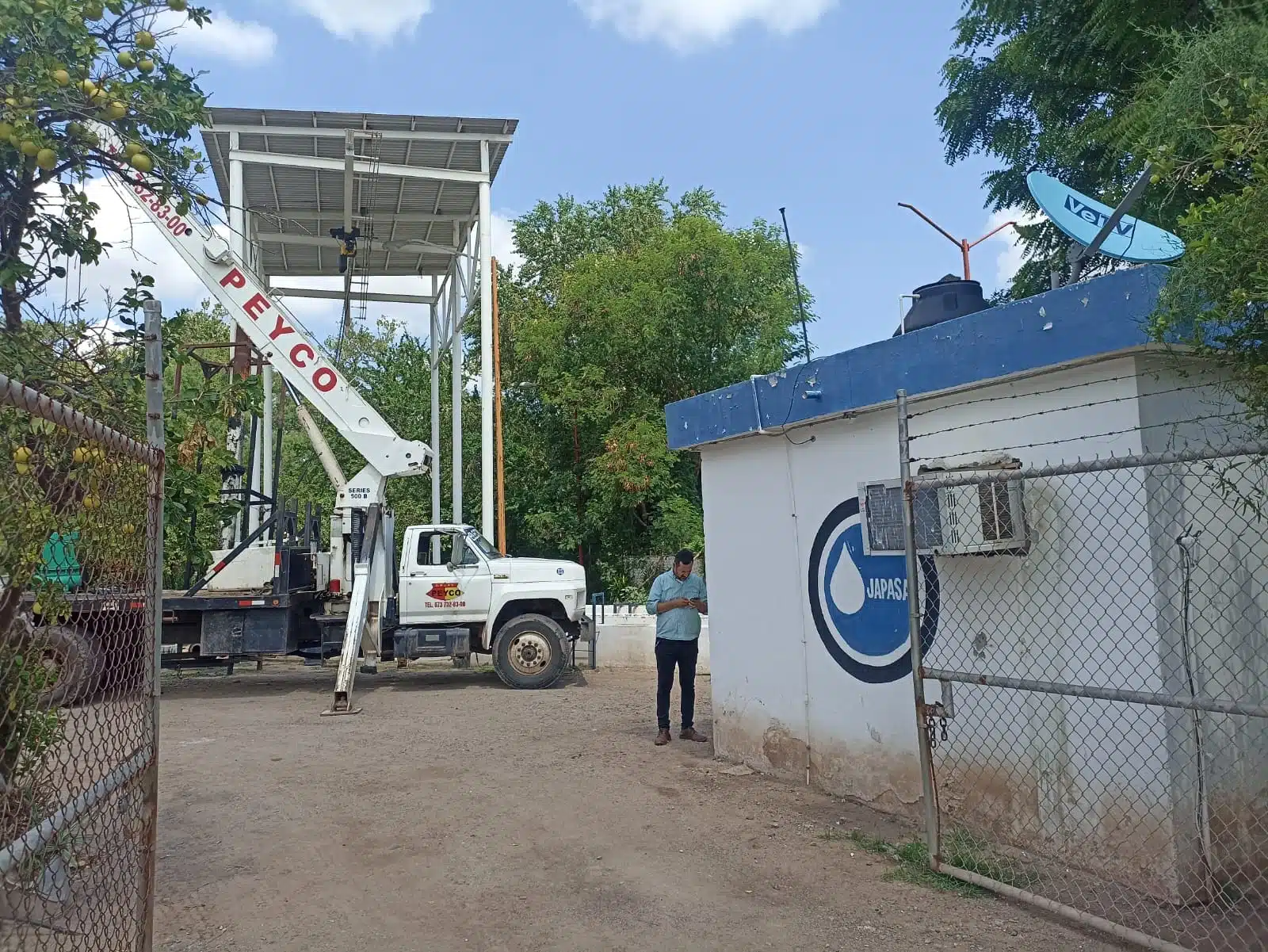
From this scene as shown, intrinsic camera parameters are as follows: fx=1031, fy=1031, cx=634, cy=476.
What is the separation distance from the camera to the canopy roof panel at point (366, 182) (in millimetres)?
15775

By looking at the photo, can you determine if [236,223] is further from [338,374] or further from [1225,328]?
[1225,328]

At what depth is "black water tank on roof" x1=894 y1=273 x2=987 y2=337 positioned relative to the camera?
6898mm

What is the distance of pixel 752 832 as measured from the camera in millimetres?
6445

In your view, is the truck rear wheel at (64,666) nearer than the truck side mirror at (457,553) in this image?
Yes

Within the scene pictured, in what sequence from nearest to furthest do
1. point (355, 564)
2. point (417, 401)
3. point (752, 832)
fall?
point (752, 832)
point (355, 564)
point (417, 401)

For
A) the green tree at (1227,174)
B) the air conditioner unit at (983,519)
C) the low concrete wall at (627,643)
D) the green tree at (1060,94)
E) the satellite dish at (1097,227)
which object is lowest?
the low concrete wall at (627,643)

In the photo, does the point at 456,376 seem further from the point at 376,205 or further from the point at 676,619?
the point at 676,619

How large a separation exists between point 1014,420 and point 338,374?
34.4 ft

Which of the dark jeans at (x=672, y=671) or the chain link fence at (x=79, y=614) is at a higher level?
the chain link fence at (x=79, y=614)

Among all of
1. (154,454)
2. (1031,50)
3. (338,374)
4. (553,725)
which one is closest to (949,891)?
(154,454)

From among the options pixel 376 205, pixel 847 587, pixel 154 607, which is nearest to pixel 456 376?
pixel 376 205

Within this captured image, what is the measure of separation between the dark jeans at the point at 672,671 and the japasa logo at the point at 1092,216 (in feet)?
15.5

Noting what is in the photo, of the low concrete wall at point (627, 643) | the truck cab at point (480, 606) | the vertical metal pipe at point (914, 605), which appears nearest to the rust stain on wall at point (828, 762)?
the vertical metal pipe at point (914, 605)

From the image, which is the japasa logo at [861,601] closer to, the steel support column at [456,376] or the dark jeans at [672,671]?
the dark jeans at [672,671]
